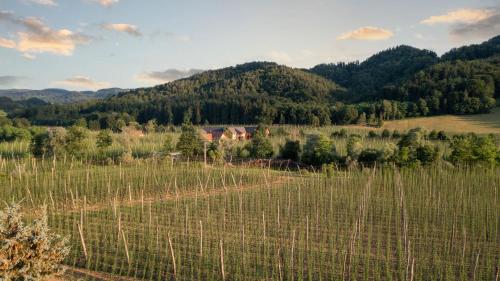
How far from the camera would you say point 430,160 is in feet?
95.7

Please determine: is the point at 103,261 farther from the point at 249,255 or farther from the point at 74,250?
the point at 249,255

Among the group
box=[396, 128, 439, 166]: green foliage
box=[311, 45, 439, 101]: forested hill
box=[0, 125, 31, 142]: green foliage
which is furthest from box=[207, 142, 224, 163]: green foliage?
box=[311, 45, 439, 101]: forested hill

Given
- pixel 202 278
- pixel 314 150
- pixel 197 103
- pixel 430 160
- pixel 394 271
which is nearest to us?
pixel 202 278

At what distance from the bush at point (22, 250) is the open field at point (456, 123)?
5268 centimetres

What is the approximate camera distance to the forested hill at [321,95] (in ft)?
203

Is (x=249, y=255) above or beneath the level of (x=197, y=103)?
beneath

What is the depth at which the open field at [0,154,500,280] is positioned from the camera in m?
11.9

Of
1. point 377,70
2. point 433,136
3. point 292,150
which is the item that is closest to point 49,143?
point 292,150

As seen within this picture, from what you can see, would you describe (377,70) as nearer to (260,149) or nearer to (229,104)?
(229,104)

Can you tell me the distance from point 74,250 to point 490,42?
112628mm

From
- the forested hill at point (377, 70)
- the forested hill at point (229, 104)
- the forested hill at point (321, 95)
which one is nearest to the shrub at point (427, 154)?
the forested hill at point (321, 95)

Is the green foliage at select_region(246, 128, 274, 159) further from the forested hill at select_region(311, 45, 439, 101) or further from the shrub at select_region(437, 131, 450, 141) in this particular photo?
the forested hill at select_region(311, 45, 439, 101)

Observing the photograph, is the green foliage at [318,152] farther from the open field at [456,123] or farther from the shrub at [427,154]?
the open field at [456,123]

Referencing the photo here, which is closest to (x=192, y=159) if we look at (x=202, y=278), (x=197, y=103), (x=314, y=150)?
(x=314, y=150)
